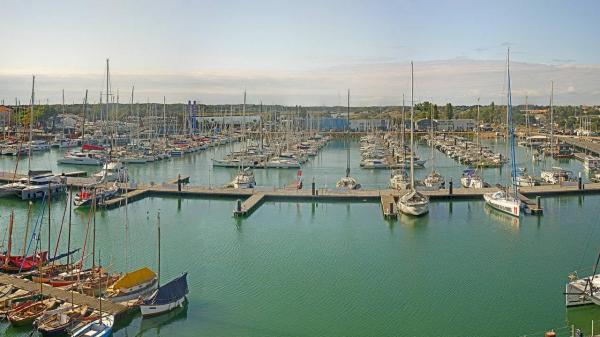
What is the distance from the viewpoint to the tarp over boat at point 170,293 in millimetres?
16656

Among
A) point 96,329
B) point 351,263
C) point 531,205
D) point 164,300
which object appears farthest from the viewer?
point 531,205

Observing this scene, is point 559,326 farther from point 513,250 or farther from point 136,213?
point 136,213

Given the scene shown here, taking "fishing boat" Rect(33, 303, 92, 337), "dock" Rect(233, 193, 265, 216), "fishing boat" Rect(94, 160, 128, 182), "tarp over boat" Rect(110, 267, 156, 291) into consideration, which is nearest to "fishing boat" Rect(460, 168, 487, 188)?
"dock" Rect(233, 193, 265, 216)

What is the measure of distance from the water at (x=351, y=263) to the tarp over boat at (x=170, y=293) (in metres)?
0.45

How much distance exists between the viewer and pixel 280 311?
57.8ft

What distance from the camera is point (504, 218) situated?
29.3 m

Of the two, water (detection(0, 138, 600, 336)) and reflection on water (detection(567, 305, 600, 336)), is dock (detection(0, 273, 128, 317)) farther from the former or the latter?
reflection on water (detection(567, 305, 600, 336))

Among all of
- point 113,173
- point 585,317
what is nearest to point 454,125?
point 113,173

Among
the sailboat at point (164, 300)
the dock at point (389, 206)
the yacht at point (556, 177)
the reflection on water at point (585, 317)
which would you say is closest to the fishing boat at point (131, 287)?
the sailboat at point (164, 300)

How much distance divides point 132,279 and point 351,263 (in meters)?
8.17

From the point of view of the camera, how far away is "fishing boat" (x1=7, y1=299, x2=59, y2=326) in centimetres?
1578

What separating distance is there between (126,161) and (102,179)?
55.1ft

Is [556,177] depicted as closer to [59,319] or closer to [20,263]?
[20,263]

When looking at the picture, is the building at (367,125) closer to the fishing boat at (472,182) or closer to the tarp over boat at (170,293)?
the fishing boat at (472,182)
